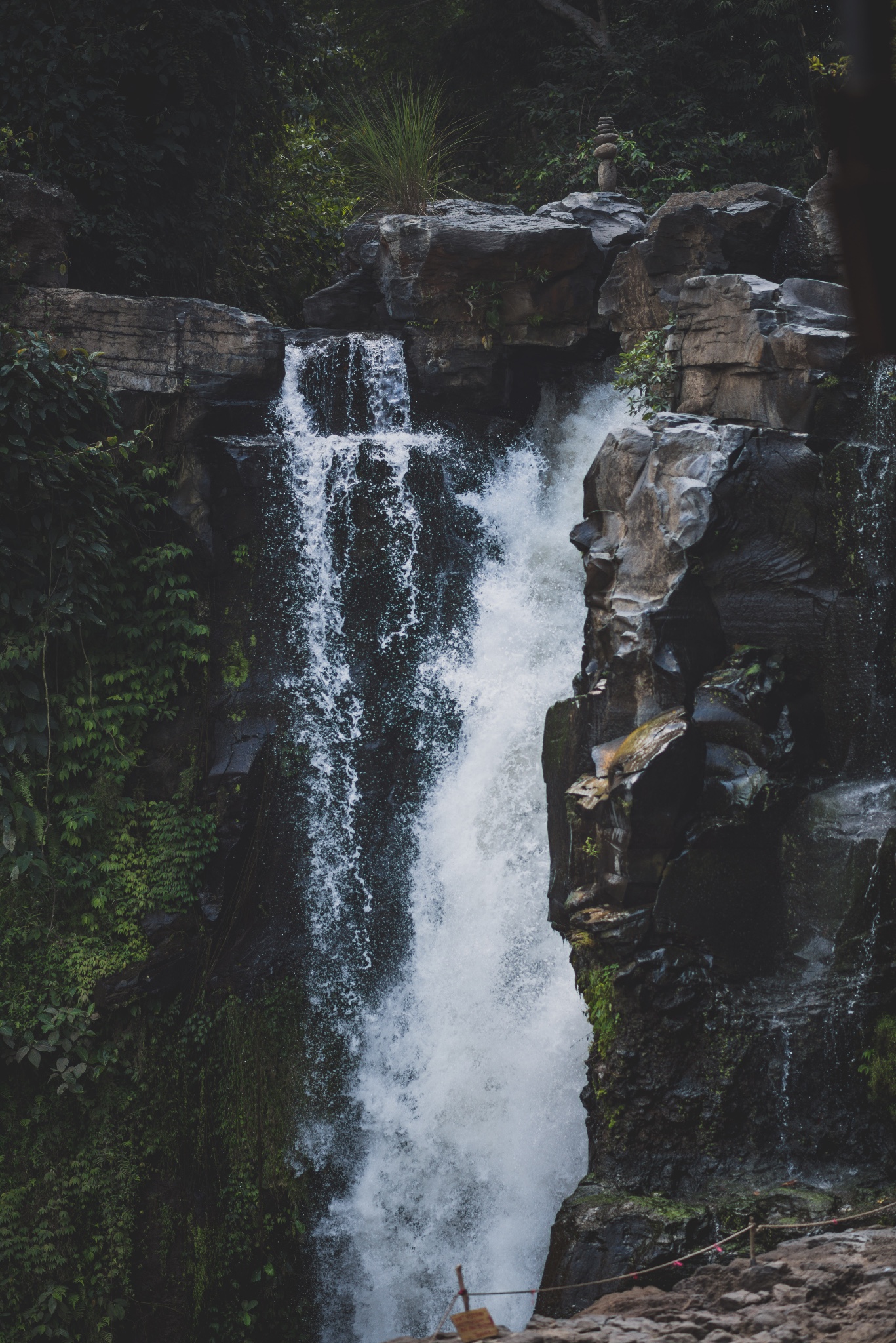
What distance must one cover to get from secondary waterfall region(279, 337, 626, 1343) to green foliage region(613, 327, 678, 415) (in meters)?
1.03

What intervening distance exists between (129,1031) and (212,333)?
5.91m

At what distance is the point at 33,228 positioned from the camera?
9.15 meters

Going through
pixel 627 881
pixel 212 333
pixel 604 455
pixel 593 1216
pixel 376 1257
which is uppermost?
pixel 212 333

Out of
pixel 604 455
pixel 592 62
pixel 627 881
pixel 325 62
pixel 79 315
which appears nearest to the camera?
pixel 627 881

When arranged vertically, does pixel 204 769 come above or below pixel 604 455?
below

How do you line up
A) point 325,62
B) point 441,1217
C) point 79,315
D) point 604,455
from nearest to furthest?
point 441,1217
point 604,455
point 79,315
point 325,62

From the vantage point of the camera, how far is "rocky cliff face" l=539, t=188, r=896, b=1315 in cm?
678

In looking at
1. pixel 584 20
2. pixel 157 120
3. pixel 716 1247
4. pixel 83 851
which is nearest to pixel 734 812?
pixel 716 1247

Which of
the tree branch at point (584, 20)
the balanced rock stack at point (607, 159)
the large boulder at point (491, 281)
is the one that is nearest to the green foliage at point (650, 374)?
the large boulder at point (491, 281)

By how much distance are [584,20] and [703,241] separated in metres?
7.74

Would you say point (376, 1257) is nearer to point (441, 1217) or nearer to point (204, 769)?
point (441, 1217)

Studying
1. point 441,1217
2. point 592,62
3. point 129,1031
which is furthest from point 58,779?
point 592,62

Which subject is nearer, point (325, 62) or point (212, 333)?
point (212, 333)

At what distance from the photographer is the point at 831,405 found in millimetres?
8008
